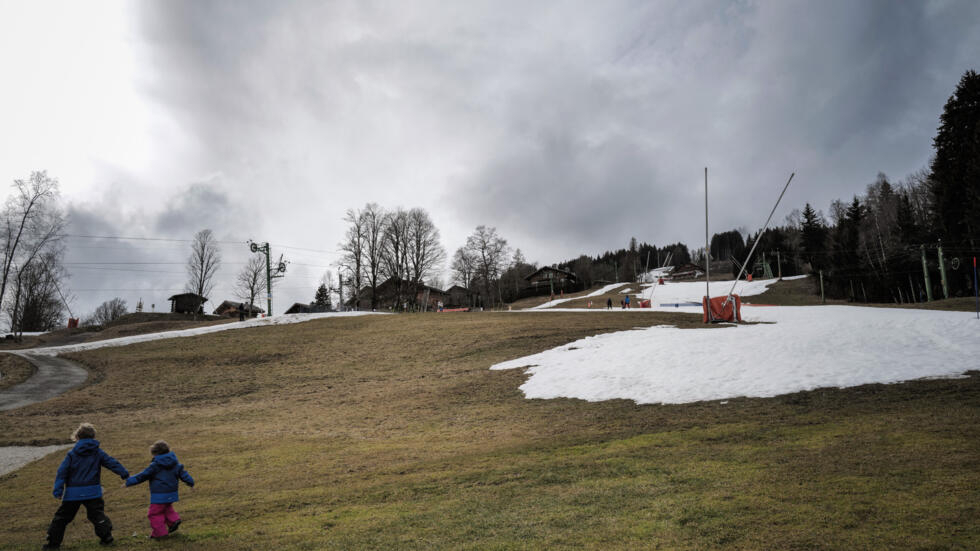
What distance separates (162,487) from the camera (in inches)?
252

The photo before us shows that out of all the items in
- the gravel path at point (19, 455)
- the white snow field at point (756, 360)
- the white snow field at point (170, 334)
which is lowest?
the gravel path at point (19, 455)

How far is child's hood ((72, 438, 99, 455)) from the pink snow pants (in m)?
1.33

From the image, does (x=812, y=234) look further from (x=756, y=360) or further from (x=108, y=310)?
(x=108, y=310)

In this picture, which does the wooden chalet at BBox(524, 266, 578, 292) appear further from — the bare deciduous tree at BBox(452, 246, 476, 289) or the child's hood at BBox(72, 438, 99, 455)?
the child's hood at BBox(72, 438, 99, 455)

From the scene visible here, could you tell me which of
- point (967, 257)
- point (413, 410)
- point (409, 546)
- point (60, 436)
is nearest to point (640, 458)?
point (409, 546)

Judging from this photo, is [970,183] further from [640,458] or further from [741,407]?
[640,458]

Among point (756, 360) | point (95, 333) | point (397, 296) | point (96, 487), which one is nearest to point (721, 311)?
point (756, 360)

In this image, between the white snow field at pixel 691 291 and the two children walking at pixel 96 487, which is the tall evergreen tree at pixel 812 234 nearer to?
the white snow field at pixel 691 291

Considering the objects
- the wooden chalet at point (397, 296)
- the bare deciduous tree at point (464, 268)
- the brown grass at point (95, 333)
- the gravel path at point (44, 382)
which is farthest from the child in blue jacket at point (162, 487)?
the bare deciduous tree at point (464, 268)

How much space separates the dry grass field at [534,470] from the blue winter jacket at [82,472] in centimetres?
68

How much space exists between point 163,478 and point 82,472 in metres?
1.14

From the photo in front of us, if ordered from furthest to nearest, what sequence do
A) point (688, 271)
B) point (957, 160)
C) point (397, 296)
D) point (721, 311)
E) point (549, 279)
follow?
point (688, 271) < point (549, 279) < point (397, 296) < point (957, 160) < point (721, 311)

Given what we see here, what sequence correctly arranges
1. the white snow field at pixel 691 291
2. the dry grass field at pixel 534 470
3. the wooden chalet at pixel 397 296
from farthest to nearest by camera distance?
the white snow field at pixel 691 291
the wooden chalet at pixel 397 296
the dry grass field at pixel 534 470

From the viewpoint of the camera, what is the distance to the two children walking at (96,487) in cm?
625
